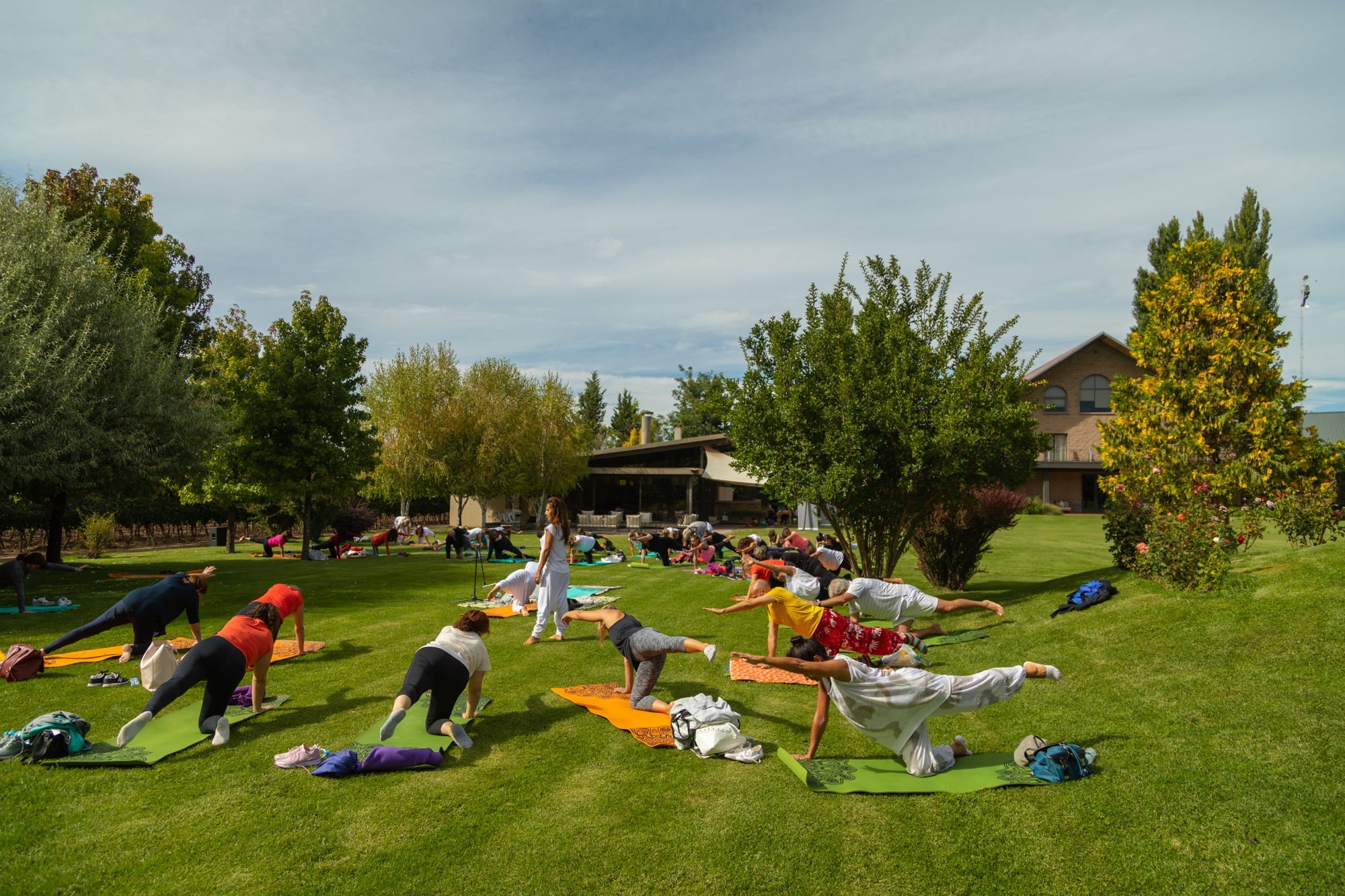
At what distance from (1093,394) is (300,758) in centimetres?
4764

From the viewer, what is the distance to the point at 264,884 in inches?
168

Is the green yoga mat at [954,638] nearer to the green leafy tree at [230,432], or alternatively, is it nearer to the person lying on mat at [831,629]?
the person lying on mat at [831,629]

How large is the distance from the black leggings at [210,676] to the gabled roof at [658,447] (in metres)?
30.8

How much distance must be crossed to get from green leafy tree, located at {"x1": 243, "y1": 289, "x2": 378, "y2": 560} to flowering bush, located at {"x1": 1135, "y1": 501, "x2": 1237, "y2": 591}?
1904cm

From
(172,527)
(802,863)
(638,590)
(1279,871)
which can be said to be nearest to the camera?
(1279,871)

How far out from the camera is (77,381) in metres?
14.6

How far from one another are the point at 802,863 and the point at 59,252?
61.4 feet

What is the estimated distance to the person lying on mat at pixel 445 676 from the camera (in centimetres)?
618

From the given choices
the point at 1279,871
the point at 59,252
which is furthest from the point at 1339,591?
the point at 59,252

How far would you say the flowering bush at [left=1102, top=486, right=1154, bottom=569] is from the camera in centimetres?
1269

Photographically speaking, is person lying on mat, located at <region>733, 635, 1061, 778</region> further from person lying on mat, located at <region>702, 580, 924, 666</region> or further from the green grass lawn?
person lying on mat, located at <region>702, 580, 924, 666</region>

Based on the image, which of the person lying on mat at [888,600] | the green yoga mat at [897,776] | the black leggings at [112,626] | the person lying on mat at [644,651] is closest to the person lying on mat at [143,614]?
the black leggings at [112,626]

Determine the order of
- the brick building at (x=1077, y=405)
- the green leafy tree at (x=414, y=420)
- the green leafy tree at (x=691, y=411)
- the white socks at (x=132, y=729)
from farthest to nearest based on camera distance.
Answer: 1. the green leafy tree at (x=691, y=411)
2. the brick building at (x=1077, y=405)
3. the green leafy tree at (x=414, y=420)
4. the white socks at (x=132, y=729)

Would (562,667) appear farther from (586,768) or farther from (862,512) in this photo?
(862,512)
